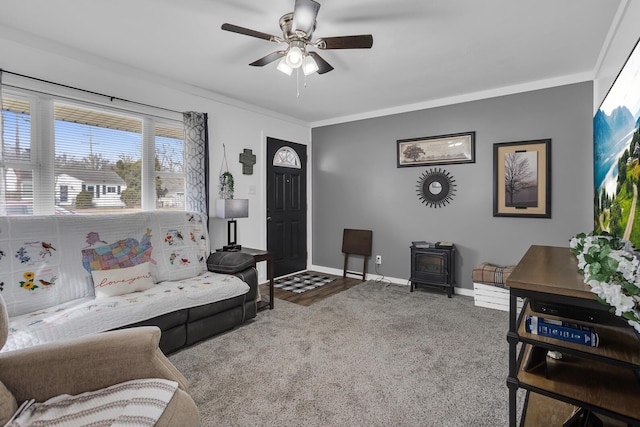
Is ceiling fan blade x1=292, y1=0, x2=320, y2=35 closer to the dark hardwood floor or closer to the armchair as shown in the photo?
the armchair

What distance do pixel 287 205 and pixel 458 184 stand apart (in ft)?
8.07

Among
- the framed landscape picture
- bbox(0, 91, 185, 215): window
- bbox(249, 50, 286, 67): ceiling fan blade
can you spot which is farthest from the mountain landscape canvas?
bbox(0, 91, 185, 215): window

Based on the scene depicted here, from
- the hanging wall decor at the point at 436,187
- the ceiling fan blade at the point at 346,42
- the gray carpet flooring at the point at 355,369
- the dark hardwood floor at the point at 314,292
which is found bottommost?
the gray carpet flooring at the point at 355,369

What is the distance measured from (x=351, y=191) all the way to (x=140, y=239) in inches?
119

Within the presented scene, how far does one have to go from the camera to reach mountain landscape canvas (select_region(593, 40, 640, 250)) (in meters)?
1.49

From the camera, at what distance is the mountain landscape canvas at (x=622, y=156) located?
149 cm

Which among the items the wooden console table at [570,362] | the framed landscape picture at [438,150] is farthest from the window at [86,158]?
the wooden console table at [570,362]

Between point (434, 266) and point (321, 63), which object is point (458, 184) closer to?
point (434, 266)

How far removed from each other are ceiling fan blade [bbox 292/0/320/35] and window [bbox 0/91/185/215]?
2.16 m

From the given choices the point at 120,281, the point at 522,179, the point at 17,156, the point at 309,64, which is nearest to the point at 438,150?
the point at 522,179

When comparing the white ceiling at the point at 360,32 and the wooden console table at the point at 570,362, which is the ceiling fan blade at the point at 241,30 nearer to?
the white ceiling at the point at 360,32

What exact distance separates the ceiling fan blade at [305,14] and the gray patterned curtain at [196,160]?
1952 mm

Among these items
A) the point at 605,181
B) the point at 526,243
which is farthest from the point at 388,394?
the point at 526,243

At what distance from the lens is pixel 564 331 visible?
51.4 inches
